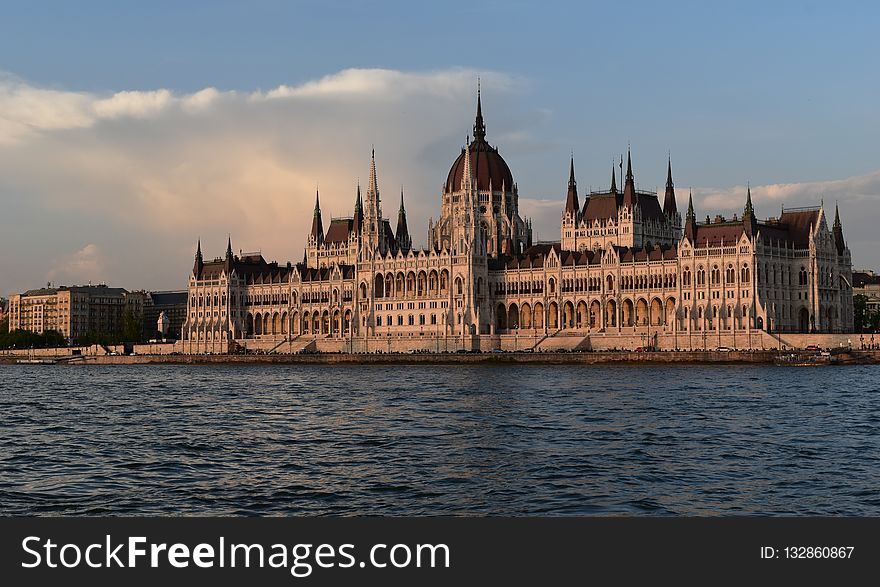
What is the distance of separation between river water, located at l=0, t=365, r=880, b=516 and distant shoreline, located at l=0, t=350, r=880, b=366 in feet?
115

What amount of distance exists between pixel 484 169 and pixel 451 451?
13963 cm

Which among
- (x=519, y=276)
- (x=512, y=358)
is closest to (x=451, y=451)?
(x=512, y=358)

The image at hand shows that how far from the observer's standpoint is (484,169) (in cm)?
18212

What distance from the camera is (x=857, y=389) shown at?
79438 mm

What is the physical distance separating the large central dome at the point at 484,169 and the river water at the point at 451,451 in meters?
96.6

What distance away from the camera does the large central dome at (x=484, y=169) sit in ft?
591

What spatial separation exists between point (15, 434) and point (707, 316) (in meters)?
97.4

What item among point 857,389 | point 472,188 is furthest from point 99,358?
point 857,389

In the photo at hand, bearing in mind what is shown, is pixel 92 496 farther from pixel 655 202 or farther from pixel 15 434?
pixel 655 202

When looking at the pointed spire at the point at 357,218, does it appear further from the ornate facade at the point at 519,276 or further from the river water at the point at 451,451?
the river water at the point at 451,451

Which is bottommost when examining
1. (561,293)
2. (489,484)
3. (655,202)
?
(489,484)

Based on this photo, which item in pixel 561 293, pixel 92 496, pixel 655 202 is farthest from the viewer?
pixel 655 202

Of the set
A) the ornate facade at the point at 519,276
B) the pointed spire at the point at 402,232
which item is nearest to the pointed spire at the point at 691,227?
the ornate facade at the point at 519,276

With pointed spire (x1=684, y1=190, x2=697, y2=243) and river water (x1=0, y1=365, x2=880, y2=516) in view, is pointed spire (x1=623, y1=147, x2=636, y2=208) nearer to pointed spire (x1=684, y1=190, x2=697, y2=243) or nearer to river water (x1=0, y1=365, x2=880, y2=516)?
pointed spire (x1=684, y1=190, x2=697, y2=243)
